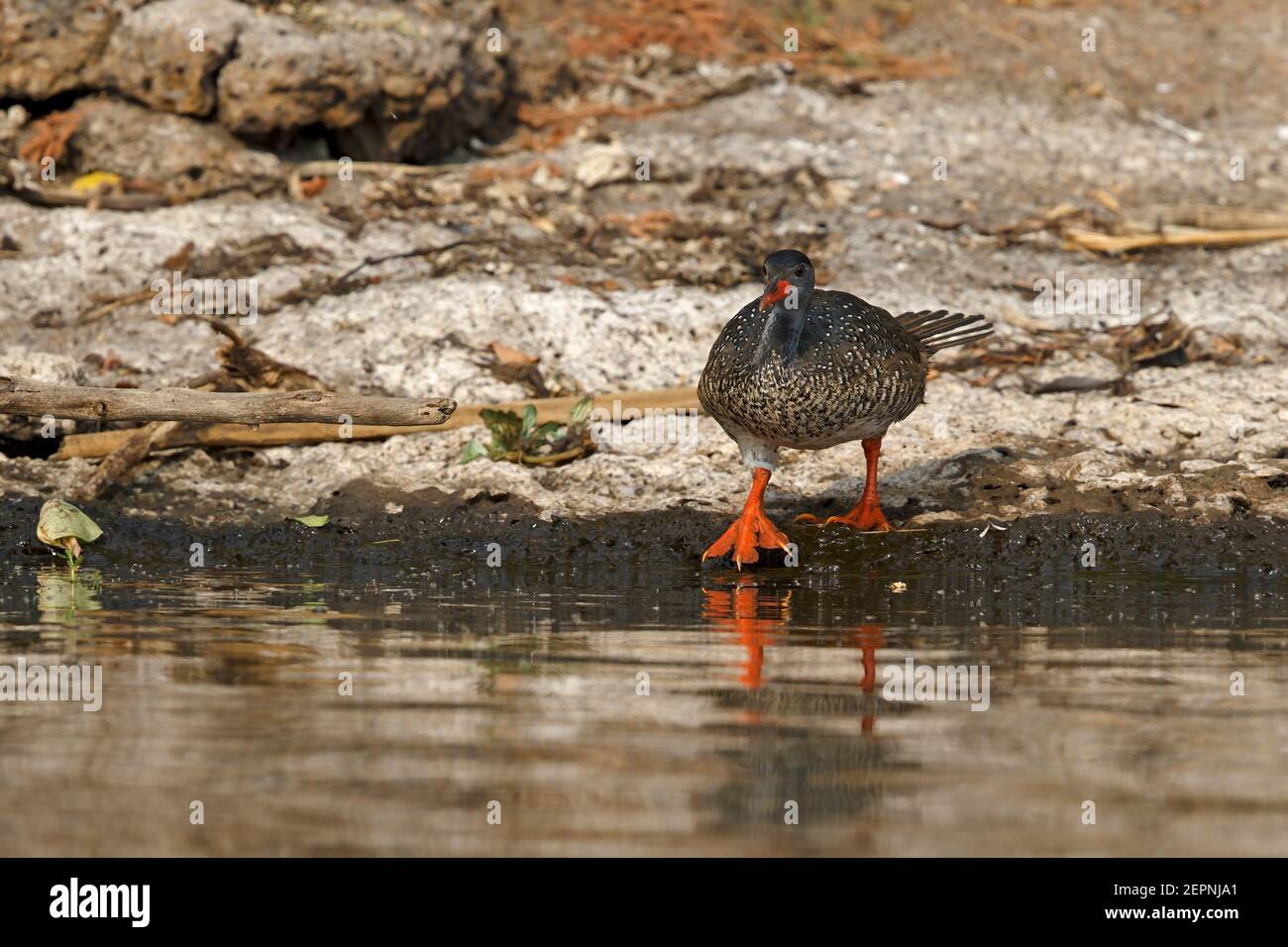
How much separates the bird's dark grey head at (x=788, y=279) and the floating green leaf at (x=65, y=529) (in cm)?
334

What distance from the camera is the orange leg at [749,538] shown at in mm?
8211

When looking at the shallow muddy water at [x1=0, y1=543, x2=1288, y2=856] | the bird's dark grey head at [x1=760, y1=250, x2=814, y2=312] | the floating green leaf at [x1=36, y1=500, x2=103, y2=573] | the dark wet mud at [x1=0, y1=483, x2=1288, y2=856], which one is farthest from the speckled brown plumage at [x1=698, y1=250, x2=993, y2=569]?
the floating green leaf at [x1=36, y1=500, x2=103, y2=573]

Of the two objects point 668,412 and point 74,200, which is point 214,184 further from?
point 668,412

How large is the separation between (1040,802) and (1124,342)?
730 cm

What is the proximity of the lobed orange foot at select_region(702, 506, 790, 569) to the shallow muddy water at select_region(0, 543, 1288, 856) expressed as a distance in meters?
0.25

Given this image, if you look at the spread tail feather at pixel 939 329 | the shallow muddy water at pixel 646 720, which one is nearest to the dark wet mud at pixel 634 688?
the shallow muddy water at pixel 646 720

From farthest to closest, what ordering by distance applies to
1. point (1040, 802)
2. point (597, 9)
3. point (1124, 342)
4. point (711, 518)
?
point (597, 9) < point (1124, 342) < point (711, 518) < point (1040, 802)

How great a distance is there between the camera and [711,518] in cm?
895

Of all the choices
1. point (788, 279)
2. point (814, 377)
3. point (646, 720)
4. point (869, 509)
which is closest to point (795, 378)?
point (814, 377)

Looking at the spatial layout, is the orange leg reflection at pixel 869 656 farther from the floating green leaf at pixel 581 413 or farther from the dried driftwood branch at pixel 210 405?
the floating green leaf at pixel 581 413

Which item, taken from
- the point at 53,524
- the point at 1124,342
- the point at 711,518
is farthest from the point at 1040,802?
the point at 1124,342

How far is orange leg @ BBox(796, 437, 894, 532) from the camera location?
8766 mm

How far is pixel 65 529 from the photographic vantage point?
330 inches

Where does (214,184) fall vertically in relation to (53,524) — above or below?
above
